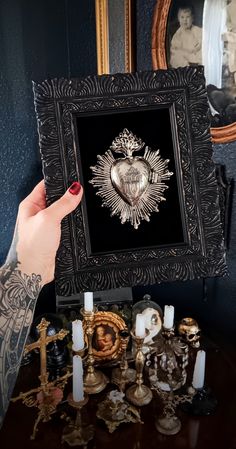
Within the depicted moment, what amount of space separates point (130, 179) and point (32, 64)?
60 centimetres

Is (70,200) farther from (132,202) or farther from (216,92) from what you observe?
(216,92)

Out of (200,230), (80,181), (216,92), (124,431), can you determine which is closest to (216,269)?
(200,230)

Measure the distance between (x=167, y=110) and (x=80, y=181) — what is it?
261 millimetres

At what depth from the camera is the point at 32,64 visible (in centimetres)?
134

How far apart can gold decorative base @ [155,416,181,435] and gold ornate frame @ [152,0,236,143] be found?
842 millimetres

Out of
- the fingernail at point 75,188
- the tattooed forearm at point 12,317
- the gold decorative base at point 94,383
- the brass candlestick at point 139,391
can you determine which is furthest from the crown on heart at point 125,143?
the gold decorative base at point 94,383

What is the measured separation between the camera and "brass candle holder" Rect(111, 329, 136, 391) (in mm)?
1215

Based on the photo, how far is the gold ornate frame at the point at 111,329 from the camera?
4.29 feet

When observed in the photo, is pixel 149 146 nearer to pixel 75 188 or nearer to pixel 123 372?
pixel 75 188

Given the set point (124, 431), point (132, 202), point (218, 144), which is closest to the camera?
point (132, 202)

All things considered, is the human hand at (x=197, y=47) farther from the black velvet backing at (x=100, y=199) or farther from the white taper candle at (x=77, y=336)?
the white taper candle at (x=77, y=336)

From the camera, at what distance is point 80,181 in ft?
3.19

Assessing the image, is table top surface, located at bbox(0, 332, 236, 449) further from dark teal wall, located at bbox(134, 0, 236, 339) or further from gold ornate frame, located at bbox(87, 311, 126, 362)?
dark teal wall, located at bbox(134, 0, 236, 339)

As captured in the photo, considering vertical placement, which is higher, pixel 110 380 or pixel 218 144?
pixel 218 144
